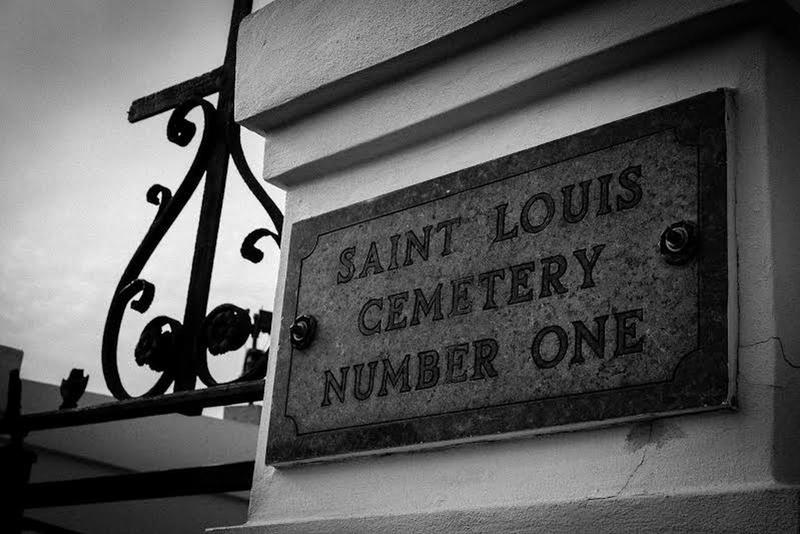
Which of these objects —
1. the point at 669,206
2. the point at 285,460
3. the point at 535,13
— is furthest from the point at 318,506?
the point at 535,13

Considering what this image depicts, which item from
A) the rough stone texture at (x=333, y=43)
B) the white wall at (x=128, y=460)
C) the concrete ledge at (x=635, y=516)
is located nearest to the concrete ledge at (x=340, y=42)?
the rough stone texture at (x=333, y=43)

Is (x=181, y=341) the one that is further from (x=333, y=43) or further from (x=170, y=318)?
(x=333, y=43)

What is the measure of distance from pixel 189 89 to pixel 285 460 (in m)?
1.59

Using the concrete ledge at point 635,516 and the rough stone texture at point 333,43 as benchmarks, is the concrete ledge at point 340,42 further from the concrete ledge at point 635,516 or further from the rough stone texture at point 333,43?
the concrete ledge at point 635,516

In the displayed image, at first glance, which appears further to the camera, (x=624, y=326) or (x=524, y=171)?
(x=524, y=171)

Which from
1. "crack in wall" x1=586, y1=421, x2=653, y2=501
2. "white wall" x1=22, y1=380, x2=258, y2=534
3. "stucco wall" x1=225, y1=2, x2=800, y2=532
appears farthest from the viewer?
"white wall" x1=22, y1=380, x2=258, y2=534

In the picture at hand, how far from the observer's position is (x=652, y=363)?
2.08m

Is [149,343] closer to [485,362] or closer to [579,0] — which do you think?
[485,362]

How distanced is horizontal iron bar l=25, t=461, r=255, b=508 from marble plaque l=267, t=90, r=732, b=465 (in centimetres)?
43

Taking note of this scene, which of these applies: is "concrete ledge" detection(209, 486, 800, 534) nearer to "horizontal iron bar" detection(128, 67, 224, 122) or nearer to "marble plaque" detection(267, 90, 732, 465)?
"marble plaque" detection(267, 90, 732, 465)

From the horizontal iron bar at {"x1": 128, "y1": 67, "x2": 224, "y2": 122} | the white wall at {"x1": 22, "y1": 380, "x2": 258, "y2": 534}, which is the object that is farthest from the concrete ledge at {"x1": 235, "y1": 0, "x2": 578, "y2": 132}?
the white wall at {"x1": 22, "y1": 380, "x2": 258, "y2": 534}

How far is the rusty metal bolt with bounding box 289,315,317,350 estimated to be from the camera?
9.17 feet

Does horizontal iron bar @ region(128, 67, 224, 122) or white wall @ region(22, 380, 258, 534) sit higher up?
horizontal iron bar @ region(128, 67, 224, 122)

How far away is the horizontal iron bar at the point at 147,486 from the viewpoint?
10.2 feet
